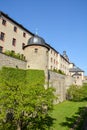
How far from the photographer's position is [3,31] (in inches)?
1528

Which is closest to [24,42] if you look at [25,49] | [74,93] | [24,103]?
[25,49]

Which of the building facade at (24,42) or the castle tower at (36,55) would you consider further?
the building facade at (24,42)

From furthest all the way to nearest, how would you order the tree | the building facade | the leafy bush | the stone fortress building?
1. the leafy bush
2. the building facade
3. the stone fortress building
4. the tree

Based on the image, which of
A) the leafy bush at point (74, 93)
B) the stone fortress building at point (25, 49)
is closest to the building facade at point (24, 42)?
the stone fortress building at point (25, 49)

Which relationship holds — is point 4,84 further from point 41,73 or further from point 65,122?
point 41,73

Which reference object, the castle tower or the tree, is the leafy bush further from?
the tree

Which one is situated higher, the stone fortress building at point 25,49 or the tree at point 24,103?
the stone fortress building at point 25,49

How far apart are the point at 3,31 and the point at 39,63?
10078 millimetres

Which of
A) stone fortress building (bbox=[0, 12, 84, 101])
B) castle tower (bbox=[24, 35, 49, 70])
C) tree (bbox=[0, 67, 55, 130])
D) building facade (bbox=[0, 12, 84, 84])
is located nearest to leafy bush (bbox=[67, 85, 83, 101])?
stone fortress building (bbox=[0, 12, 84, 101])

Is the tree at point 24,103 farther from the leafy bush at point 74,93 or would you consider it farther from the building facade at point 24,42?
the leafy bush at point 74,93

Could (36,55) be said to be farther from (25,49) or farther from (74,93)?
(74,93)

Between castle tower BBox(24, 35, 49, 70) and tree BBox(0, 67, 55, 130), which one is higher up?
castle tower BBox(24, 35, 49, 70)

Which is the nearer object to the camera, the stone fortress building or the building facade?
the stone fortress building

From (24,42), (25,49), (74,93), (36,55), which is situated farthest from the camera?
(74,93)
